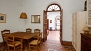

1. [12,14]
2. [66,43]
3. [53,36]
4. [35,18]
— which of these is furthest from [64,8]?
[53,36]

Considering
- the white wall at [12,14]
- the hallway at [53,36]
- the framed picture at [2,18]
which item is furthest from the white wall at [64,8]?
the hallway at [53,36]

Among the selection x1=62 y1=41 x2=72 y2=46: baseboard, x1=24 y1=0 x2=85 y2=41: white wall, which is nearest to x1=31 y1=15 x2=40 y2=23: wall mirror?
x1=24 y1=0 x2=85 y2=41: white wall

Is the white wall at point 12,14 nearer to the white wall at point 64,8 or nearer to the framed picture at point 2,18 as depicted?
the framed picture at point 2,18

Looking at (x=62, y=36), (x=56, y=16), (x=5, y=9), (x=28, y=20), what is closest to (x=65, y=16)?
(x=62, y=36)

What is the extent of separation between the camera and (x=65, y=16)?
545 centimetres

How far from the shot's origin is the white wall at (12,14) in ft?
17.2

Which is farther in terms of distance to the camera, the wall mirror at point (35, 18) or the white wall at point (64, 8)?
the wall mirror at point (35, 18)

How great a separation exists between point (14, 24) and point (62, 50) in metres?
3.65

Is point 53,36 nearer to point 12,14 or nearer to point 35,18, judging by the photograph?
point 35,18

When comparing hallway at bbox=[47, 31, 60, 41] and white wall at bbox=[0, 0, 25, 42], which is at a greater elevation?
white wall at bbox=[0, 0, 25, 42]

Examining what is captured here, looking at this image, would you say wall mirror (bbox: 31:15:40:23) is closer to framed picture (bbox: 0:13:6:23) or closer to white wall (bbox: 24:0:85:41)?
white wall (bbox: 24:0:85:41)

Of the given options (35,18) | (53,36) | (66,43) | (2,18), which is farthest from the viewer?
(53,36)

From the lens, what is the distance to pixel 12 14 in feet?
18.8

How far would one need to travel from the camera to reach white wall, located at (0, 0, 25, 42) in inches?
206
